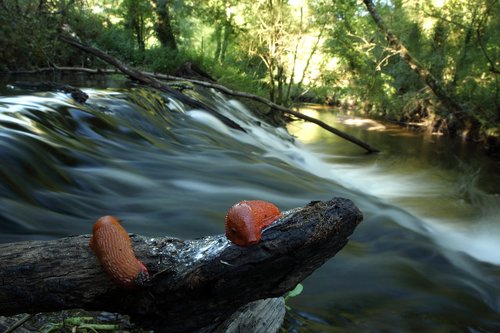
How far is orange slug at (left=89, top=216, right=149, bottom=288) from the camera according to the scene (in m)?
1.60

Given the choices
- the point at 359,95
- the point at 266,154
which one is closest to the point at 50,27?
the point at 266,154

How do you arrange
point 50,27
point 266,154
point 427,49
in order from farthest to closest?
1. point 427,49
2. point 50,27
3. point 266,154

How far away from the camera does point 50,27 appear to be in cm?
1138

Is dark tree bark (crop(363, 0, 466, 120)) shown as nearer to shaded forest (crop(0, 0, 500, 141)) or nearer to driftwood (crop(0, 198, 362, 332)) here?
shaded forest (crop(0, 0, 500, 141))

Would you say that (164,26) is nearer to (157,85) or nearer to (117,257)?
(157,85)

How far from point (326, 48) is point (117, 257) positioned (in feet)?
57.6

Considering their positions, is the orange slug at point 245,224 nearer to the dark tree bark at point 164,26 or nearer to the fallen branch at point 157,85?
the fallen branch at point 157,85

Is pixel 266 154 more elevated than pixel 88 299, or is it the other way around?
pixel 88 299

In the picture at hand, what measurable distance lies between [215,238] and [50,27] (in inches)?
A: 457

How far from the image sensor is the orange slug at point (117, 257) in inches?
63.0

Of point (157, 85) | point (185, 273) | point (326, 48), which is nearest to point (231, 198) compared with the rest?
point (185, 273)

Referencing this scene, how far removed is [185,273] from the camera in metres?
1.60

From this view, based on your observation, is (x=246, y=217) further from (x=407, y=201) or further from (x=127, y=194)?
(x=407, y=201)

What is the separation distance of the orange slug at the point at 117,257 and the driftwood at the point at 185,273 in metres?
0.04
